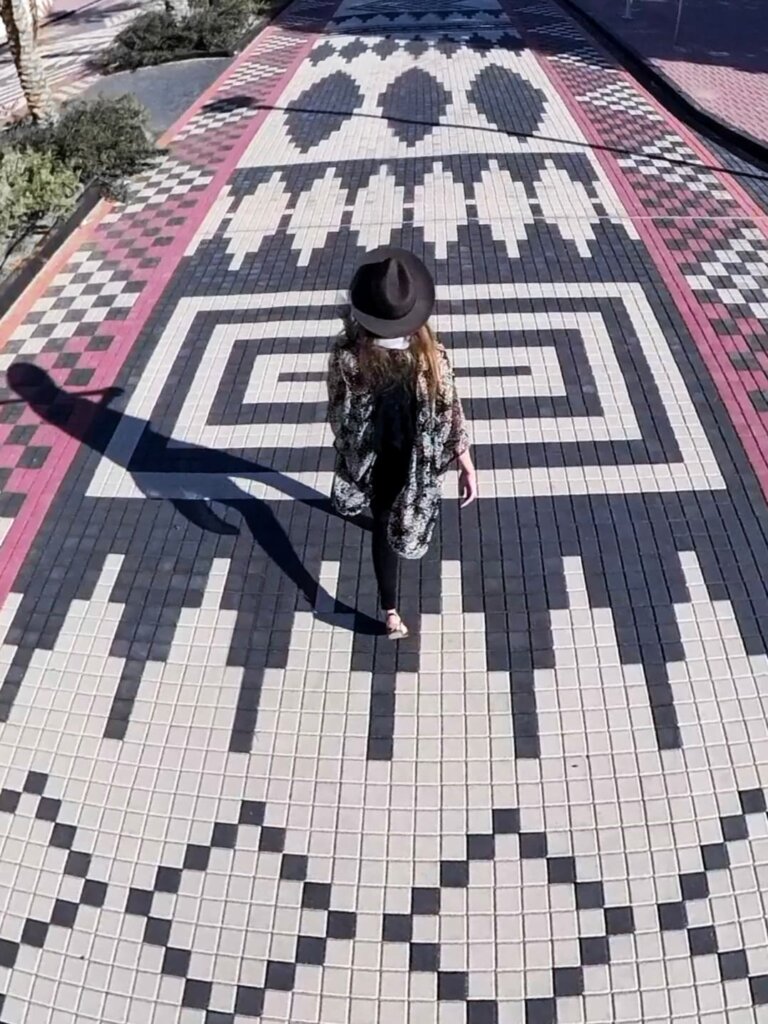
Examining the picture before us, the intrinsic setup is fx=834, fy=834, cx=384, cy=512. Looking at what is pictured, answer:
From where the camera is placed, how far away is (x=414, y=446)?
314 centimetres

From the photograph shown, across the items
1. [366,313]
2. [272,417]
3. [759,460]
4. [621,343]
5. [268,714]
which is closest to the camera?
[366,313]

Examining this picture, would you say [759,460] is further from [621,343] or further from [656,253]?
[656,253]

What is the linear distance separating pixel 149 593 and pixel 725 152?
7.57 metres

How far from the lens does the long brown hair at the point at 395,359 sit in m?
2.93

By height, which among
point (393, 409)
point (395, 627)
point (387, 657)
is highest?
point (393, 409)

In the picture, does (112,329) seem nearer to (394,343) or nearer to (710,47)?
(394,343)

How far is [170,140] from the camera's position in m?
9.23

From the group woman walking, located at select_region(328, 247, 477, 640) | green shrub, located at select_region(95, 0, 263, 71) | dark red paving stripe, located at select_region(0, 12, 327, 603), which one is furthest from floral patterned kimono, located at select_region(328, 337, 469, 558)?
green shrub, located at select_region(95, 0, 263, 71)

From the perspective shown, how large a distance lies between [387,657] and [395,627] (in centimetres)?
14

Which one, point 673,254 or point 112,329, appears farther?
point 673,254

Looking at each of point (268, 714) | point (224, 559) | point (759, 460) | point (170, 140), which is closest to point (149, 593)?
point (224, 559)

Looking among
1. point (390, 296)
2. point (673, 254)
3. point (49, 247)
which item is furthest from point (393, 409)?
point (49, 247)

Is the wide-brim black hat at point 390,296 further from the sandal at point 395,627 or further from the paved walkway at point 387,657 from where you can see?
the paved walkway at point 387,657

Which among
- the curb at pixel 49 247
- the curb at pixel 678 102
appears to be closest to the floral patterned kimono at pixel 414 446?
the curb at pixel 49 247
